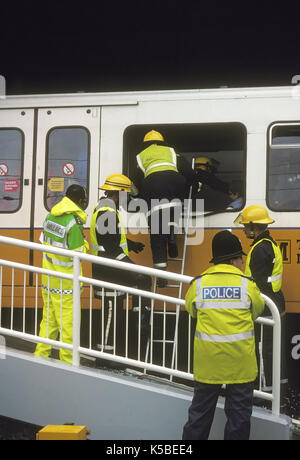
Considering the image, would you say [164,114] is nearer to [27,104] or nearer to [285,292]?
[27,104]

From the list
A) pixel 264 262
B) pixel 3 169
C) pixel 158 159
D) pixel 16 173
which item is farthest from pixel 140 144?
pixel 264 262

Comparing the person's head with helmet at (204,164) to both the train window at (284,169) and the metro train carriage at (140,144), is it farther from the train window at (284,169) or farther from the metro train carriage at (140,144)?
the train window at (284,169)

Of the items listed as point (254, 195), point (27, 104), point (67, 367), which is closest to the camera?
point (67, 367)

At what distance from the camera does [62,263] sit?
5852mm

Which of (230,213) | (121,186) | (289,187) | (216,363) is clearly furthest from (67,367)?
(289,187)

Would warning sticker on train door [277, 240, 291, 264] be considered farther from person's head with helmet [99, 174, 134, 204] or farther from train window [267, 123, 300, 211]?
person's head with helmet [99, 174, 134, 204]

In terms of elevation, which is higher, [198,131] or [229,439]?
[198,131]

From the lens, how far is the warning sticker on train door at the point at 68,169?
7.16 m

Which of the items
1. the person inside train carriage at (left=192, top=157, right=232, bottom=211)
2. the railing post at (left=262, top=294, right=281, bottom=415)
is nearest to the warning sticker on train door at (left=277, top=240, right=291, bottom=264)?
the person inside train carriage at (left=192, top=157, right=232, bottom=211)

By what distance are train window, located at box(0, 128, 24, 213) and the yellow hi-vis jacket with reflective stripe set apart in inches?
147

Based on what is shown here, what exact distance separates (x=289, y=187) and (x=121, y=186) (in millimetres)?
1977

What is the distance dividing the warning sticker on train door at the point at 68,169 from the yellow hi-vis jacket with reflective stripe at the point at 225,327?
11.1ft

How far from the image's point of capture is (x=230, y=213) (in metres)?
6.80

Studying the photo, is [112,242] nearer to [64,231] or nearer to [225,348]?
[64,231]
